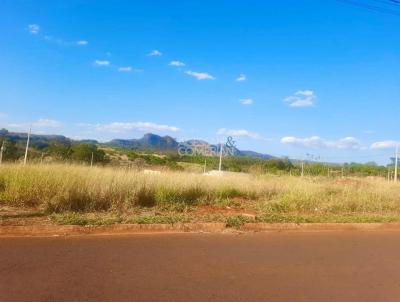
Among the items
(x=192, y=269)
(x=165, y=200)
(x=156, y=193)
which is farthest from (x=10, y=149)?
(x=192, y=269)

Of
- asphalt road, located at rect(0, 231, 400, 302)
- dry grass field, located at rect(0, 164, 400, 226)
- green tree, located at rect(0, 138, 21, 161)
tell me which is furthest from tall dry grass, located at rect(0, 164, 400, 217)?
green tree, located at rect(0, 138, 21, 161)

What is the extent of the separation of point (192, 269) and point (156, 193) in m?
6.07

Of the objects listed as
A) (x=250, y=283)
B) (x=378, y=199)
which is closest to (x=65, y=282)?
(x=250, y=283)

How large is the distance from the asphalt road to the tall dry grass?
2.76m

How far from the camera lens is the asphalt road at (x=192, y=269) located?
480 centimetres

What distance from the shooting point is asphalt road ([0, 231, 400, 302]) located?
480 centimetres

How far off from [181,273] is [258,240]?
9.89 feet

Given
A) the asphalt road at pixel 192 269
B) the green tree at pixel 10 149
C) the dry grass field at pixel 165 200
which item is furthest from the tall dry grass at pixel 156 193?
the green tree at pixel 10 149

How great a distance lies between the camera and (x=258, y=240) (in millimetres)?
8328

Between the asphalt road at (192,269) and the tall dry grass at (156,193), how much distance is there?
2.76 metres

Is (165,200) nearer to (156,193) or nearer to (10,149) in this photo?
(156,193)

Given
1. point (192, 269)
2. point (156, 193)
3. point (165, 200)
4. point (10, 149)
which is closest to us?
point (192, 269)

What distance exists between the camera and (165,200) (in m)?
11.7

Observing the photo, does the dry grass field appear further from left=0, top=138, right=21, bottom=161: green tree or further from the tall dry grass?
left=0, top=138, right=21, bottom=161: green tree
